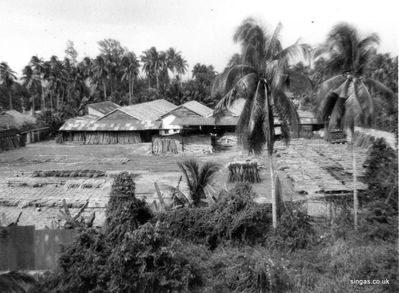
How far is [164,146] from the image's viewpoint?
3212 centimetres

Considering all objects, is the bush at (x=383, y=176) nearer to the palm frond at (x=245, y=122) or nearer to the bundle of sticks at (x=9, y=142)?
the palm frond at (x=245, y=122)

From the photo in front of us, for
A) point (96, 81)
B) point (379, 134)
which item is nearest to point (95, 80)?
point (96, 81)

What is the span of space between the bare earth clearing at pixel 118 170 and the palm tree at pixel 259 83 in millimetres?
4319

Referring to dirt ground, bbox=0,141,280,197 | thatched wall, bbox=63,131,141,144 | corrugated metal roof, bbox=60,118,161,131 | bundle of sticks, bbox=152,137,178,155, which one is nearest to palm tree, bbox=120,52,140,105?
corrugated metal roof, bbox=60,118,161,131

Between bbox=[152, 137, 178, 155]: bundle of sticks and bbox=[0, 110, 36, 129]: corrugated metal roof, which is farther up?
bbox=[0, 110, 36, 129]: corrugated metal roof

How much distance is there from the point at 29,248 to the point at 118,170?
14.2m

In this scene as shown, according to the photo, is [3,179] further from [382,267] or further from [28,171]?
[382,267]

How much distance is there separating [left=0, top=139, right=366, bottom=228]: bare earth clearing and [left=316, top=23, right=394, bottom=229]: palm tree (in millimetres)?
3544

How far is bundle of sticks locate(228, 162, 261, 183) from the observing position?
21.3 metres

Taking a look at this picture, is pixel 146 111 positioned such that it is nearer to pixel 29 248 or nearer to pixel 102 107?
pixel 102 107

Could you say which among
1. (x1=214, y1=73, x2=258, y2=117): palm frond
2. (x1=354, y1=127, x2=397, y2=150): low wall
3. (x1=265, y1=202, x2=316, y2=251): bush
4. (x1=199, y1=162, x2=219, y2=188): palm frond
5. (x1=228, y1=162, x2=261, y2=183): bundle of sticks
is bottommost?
(x1=265, y1=202, x2=316, y2=251): bush

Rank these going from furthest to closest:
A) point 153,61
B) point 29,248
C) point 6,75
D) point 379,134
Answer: point 153,61
point 6,75
point 379,134
point 29,248

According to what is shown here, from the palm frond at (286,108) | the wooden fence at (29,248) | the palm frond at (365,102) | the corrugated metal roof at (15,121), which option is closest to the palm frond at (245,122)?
the palm frond at (286,108)

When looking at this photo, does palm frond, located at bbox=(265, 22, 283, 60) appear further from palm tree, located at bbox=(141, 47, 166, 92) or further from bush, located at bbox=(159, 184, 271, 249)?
palm tree, located at bbox=(141, 47, 166, 92)
